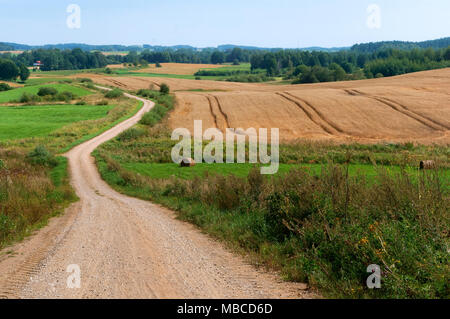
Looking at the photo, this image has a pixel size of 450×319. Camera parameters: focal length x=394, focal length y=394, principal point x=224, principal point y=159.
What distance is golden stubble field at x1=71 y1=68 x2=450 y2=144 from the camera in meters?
44.1

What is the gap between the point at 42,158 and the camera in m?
31.0

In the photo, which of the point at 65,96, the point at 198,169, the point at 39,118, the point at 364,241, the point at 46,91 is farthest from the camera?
the point at 46,91

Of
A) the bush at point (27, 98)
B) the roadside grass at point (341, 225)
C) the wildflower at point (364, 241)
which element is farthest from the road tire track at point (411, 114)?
the bush at point (27, 98)

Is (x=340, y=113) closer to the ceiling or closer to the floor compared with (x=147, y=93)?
closer to the floor

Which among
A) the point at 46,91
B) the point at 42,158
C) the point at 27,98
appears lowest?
the point at 42,158

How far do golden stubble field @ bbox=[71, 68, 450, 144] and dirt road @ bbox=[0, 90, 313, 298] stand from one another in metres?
30.5

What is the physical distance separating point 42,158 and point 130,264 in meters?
26.2

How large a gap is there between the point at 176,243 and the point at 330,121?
43.6 m

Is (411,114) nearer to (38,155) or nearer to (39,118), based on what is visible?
(38,155)

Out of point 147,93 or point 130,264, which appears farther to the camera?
point 147,93

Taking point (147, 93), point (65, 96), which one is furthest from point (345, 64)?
point (65, 96)

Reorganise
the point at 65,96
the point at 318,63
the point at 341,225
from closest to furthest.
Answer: the point at 341,225 < the point at 65,96 < the point at 318,63

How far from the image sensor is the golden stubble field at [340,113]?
4412 centimetres
